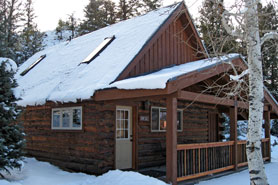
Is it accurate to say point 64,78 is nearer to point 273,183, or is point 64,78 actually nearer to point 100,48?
point 100,48

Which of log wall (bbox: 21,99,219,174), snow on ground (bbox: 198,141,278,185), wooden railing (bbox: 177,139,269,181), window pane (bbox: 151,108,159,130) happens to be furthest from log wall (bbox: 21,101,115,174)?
snow on ground (bbox: 198,141,278,185)

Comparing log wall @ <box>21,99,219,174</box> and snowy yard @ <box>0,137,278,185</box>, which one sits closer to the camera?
snowy yard @ <box>0,137,278,185</box>

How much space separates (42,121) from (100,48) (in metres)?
3.70

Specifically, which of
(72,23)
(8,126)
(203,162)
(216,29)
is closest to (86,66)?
(8,126)

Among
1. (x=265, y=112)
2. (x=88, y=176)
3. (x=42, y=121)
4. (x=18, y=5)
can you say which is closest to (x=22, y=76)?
(x=42, y=121)

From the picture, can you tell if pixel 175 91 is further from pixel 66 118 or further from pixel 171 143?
pixel 66 118

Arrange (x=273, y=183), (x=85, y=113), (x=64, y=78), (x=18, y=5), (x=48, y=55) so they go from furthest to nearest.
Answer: (x=18, y=5) < (x=48, y=55) < (x=64, y=78) < (x=85, y=113) < (x=273, y=183)

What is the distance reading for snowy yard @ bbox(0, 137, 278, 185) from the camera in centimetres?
757

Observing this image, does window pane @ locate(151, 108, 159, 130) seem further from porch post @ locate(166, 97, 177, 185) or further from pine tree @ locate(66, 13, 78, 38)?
pine tree @ locate(66, 13, 78, 38)

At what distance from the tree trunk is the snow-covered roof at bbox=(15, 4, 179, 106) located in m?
2.71

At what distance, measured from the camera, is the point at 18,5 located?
95.9ft

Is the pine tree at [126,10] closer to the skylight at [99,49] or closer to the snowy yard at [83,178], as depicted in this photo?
the skylight at [99,49]

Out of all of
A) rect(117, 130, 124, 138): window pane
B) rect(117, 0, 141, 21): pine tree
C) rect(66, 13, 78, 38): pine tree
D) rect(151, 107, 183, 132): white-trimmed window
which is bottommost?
rect(117, 130, 124, 138): window pane

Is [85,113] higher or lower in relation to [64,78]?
lower
